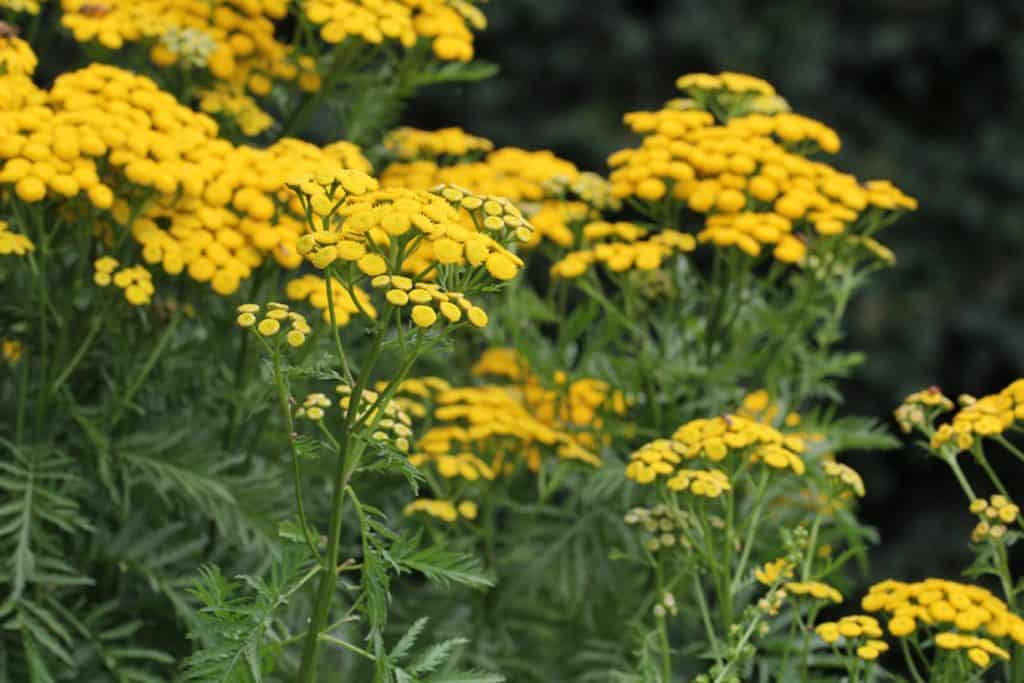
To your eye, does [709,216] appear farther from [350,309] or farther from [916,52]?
[916,52]

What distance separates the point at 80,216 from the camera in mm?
2555

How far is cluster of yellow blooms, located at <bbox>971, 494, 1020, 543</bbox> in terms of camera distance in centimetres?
223

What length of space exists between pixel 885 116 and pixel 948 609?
16.1 ft

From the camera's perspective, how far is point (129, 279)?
97.7 inches

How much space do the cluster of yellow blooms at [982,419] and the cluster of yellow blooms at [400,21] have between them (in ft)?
4.04

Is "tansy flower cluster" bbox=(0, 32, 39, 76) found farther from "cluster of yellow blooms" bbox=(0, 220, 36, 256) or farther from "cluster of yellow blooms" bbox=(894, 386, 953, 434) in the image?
"cluster of yellow blooms" bbox=(894, 386, 953, 434)

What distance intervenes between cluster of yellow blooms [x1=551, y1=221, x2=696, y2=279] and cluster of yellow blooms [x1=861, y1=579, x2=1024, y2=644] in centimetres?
82

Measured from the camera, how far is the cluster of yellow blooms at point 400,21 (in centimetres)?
291

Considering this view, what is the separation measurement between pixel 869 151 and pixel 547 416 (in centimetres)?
386

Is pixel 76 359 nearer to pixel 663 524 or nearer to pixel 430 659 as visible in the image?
pixel 430 659

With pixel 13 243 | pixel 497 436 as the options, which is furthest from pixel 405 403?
pixel 13 243

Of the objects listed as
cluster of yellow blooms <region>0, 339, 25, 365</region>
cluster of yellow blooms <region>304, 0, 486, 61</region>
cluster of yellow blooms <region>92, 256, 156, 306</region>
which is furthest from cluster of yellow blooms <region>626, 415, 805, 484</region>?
cluster of yellow blooms <region>0, 339, 25, 365</region>

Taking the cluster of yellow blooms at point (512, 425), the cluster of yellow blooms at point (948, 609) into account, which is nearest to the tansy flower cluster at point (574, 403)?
the cluster of yellow blooms at point (512, 425)

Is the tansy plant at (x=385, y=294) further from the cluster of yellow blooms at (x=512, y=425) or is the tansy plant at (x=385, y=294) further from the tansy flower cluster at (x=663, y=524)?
the cluster of yellow blooms at (x=512, y=425)
